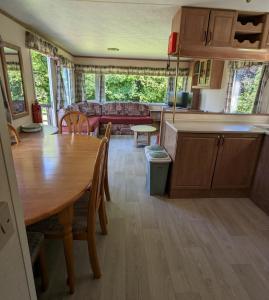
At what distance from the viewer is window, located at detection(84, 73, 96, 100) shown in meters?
6.54

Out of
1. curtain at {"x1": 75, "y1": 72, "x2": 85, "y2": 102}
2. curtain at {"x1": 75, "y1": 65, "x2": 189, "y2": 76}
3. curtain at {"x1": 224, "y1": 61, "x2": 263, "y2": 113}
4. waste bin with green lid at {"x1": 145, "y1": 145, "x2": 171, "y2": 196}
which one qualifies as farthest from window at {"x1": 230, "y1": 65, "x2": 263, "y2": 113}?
curtain at {"x1": 75, "y1": 72, "x2": 85, "y2": 102}

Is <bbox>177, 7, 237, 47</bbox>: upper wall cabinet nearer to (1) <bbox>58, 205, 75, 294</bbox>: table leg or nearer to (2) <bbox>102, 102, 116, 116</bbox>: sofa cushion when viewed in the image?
(1) <bbox>58, 205, 75, 294</bbox>: table leg

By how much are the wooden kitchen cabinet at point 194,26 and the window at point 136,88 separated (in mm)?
4519

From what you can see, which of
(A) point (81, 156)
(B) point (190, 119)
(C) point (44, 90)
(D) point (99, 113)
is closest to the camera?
(A) point (81, 156)

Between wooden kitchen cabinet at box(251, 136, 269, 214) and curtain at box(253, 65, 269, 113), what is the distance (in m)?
1.10

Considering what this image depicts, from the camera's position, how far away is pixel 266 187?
7.36 feet

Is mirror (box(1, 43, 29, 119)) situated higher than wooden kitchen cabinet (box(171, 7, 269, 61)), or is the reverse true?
wooden kitchen cabinet (box(171, 7, 269, 61))

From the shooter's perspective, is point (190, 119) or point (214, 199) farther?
point (190, 119)

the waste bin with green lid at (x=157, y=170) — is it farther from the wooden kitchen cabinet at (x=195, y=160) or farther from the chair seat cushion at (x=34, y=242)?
the chair seat cushion at (x=34, y=242)

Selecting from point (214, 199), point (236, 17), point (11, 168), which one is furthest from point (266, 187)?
point (11, 168)

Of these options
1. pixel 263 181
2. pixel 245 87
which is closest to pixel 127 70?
pixel 245 87

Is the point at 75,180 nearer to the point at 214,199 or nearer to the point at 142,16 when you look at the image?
the point at 214,199

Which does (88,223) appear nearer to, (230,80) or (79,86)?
(230,80)

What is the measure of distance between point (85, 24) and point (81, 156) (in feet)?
7.39
